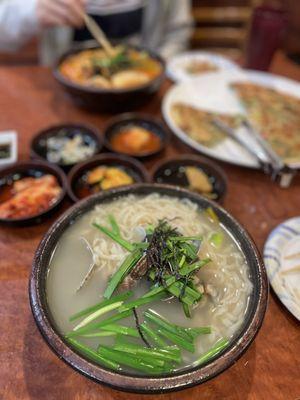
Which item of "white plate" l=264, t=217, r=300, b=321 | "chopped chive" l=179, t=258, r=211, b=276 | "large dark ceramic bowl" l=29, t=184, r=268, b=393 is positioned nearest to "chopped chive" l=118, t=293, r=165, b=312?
"chopped chive" l=179, t=258, r=211, b=276

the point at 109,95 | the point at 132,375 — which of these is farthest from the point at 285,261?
the point at 109,95

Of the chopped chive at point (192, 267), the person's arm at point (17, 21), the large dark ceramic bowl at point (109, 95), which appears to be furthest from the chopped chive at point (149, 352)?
the person's arm at point (17, 21)

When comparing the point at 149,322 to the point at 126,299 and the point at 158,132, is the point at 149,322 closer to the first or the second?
the point at 126,299

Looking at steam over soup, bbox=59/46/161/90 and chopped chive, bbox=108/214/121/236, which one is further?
steam over soup, bbox=59/46/161/90

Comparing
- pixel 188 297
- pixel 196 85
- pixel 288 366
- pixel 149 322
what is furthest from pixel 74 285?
pixel 196 85

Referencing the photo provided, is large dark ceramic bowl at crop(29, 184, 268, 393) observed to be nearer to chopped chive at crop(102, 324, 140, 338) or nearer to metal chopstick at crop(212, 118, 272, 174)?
chopped chive at crop(102, 324, 140, 338)
